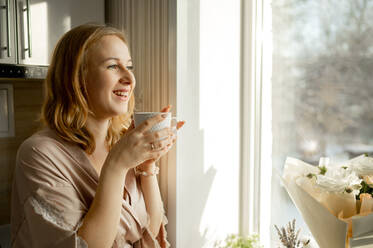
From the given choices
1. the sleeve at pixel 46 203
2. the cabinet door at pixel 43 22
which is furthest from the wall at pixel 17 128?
the sleeve at pixel 46 203

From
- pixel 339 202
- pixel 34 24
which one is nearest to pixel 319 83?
pixel 339 202

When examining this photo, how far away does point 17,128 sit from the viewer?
1883 mm

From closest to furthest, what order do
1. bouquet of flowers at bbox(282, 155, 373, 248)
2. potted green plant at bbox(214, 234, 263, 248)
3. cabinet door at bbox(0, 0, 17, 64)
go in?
bouquet of flowers at bbox(282, 155, 373, 248)
cabinet door at bbox(0, 0, 17, 64)
potted green plant at bbox(214, 234, 263, 248)

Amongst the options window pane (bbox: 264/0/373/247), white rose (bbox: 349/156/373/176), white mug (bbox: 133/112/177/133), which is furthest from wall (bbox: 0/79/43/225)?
white rose (bbox: 349/156/373/176)

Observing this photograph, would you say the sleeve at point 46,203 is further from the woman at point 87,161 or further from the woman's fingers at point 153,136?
the woman's fingers at point 153,136

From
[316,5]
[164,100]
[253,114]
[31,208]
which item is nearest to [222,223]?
[253,114]

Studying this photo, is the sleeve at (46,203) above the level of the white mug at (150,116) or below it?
below

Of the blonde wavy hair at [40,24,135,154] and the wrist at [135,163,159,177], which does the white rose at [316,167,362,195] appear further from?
the blonde wavy hair at [40,24,135,154]

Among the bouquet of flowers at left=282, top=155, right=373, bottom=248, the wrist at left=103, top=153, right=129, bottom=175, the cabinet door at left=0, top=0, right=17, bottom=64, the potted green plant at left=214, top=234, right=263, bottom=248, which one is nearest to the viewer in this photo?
the bouquet of flowers at left=282, top=155, right=373, bottom=248

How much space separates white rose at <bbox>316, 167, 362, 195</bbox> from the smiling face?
0.61 m

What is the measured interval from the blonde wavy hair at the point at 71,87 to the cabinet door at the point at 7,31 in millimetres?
351

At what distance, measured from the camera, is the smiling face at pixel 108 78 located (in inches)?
41.6

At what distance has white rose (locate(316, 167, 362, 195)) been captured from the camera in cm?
88

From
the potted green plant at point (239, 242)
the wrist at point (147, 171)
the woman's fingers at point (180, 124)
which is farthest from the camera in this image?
the potted green plant at point (239, 242)
